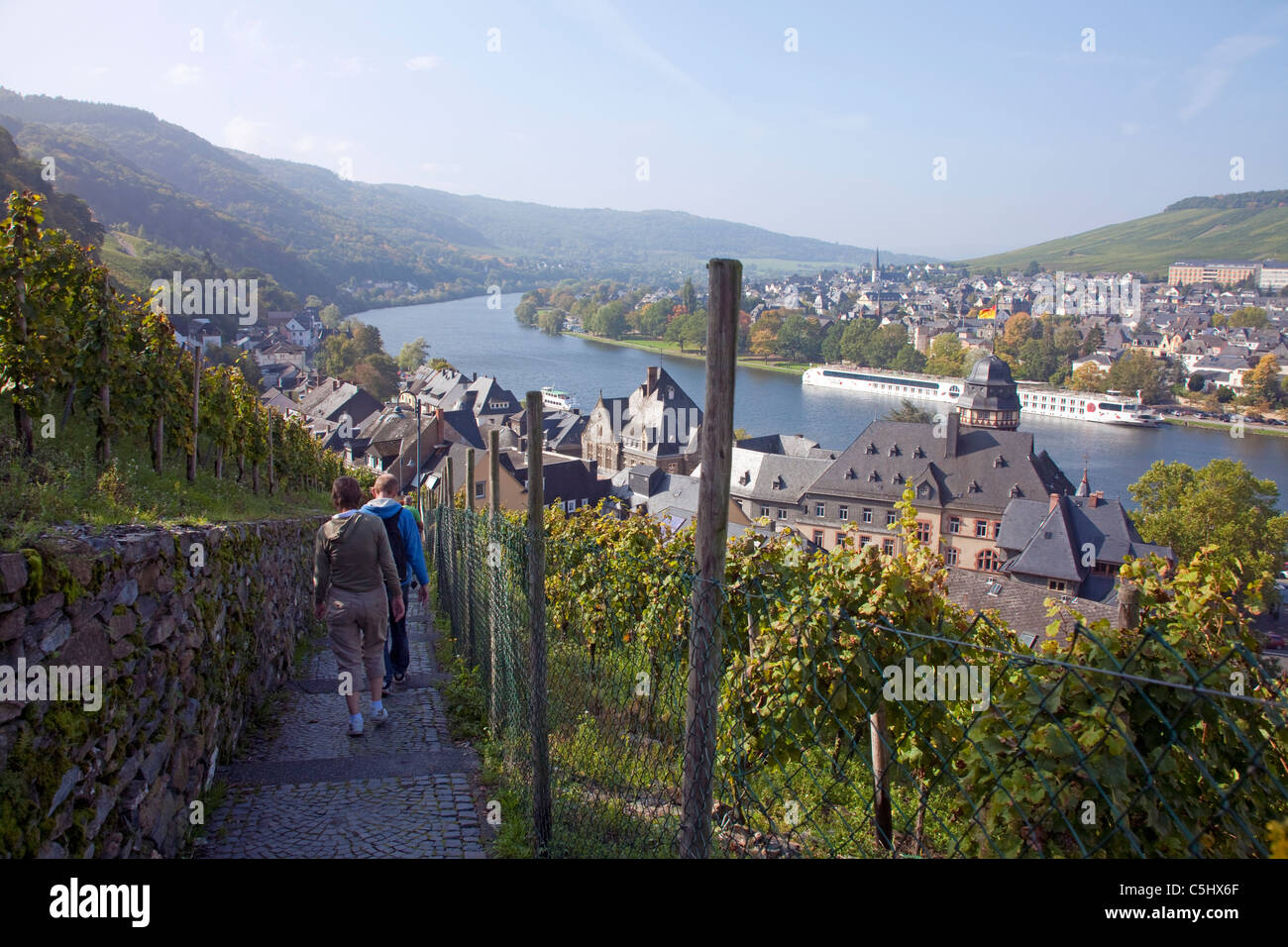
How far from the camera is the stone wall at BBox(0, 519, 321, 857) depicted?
2.57m

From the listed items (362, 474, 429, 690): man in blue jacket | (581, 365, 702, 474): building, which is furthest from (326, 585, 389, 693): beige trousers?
(581, 365, 702, 474): building

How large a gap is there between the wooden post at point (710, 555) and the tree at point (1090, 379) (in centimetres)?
10742

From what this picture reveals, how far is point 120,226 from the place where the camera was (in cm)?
10875

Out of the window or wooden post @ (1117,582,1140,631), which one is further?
the window

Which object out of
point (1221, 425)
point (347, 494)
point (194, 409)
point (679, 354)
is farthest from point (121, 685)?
point (679, 354)

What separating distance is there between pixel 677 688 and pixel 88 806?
2.07 meters

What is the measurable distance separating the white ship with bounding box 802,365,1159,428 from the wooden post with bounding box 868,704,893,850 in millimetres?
93383

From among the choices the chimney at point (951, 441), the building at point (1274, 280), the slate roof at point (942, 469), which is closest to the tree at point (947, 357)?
the slate roof at point (942, 469)

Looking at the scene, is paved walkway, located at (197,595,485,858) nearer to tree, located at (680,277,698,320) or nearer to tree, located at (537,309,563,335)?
tree, located at (680,277,698,320)

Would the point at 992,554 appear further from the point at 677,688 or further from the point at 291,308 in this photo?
the point at 291,308

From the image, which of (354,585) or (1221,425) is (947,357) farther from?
(354,585)

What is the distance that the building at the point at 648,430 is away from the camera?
60.3 m

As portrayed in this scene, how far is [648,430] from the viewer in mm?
60969
